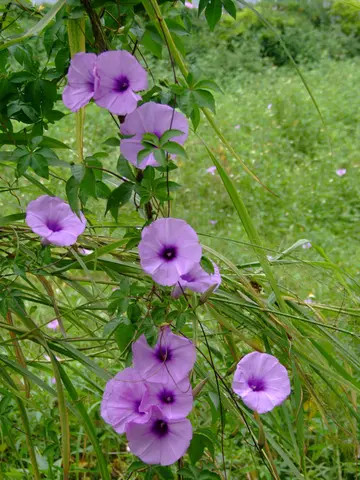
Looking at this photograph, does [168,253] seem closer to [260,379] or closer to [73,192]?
[73,192]

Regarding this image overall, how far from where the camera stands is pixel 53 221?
0.81 metres

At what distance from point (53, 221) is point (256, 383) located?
0.29 meters

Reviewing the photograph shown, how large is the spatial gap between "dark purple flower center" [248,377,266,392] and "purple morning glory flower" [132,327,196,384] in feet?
0.34

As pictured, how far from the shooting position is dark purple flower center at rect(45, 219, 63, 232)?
807 mm

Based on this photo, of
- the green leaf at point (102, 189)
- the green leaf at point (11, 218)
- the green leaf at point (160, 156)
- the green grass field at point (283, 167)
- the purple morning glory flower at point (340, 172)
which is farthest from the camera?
the purple morning glory flower at point (340, 172)

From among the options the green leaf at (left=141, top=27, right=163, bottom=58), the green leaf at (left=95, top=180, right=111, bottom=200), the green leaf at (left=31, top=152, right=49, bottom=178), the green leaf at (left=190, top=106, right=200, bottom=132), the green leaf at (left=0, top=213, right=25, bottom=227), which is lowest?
the green leaf at (left=0, top=213, right=25, bottom=227)

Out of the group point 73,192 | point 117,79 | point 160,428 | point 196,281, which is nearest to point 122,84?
point 117,79

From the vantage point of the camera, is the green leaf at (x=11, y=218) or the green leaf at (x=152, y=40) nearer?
the green leaf at (x=152, y=40)

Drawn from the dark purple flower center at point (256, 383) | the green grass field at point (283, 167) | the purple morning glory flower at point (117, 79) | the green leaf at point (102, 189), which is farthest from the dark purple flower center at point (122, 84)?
the green grass field at point (283, 167)

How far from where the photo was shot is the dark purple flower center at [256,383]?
76 cm

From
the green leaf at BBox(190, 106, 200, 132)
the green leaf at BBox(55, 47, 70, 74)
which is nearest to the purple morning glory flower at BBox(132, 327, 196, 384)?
the green leaf at BBox(190, 106, 200, 132)

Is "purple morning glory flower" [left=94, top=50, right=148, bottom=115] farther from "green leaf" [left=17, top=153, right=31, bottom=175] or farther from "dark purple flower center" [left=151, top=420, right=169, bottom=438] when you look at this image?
"dark purple flower center" [left=151, top=420, right=169, bottom=438]

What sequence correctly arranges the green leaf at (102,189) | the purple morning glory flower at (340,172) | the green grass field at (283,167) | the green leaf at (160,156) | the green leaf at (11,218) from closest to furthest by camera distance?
the green leaf at (160,156)
the green leaf at (102,189)
the green leaf at (11,218)
the green grass field at (283,167)
the purple morning glory flower at (340,172)

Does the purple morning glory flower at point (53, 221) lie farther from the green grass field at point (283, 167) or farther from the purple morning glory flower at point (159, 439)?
the green grass field at point (283, 167)
